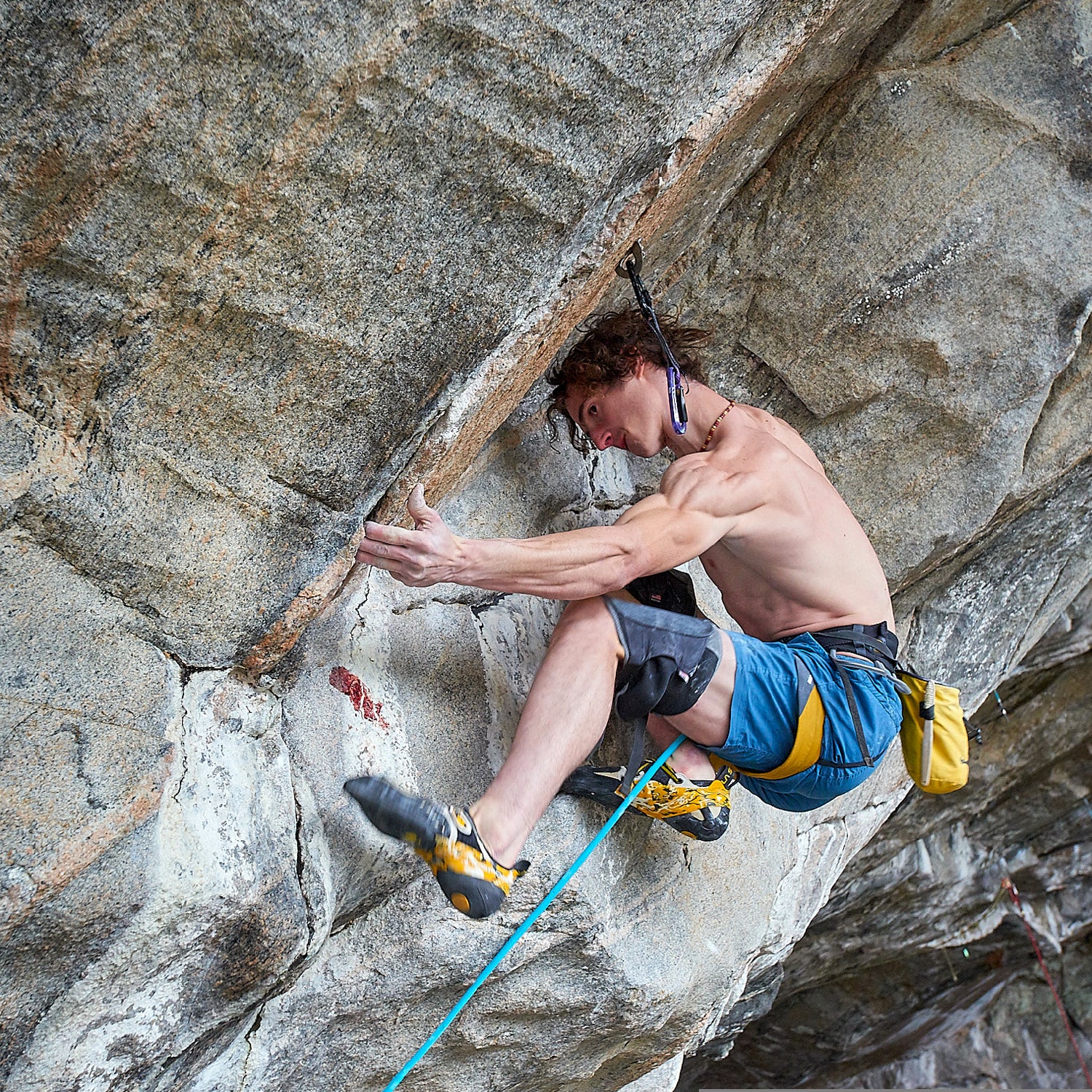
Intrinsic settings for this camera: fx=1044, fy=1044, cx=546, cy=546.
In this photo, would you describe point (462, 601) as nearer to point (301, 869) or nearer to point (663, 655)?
point (663, 655)

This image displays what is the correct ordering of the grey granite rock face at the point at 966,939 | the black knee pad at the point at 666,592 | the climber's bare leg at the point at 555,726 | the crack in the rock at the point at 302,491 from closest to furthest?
the crack in the rock at the point at 302,491 → the climber's bare leg at the point at 555,726 → the black knee pad at the point at 666,592 → the grey granite rock face at the point at 966,939

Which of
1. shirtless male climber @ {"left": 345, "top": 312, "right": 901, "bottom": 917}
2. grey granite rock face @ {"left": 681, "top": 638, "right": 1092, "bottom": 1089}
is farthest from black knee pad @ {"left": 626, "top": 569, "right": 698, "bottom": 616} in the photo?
grey granite rock face @ {"left": 681, "top": 638, "right": 1092, "bottom": 1089}

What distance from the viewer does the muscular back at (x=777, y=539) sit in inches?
85.7

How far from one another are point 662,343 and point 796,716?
0.85 metres

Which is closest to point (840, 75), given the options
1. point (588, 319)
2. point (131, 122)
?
point (588, 319)

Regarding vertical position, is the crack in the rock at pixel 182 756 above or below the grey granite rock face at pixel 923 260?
below

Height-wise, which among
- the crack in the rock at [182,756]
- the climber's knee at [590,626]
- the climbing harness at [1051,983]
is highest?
the climber's knee at [590,626]

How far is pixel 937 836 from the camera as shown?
5398 millimetres

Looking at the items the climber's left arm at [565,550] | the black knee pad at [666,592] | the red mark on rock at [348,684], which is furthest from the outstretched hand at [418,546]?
the black knee pad at [666,592]

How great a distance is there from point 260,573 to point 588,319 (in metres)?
1.09

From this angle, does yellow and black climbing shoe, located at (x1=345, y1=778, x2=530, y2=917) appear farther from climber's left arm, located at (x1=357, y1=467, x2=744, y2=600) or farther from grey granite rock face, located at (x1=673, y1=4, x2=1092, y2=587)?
grey granite rock face, located at (x1=673, y1=4, x2=1092, y2=587)

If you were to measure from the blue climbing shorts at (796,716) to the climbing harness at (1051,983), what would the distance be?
4.47m

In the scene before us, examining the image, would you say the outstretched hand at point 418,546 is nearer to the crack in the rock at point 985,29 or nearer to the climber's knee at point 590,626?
the climber's knee at point 590,626

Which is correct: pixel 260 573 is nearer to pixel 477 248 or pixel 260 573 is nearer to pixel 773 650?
pixel 477 248
